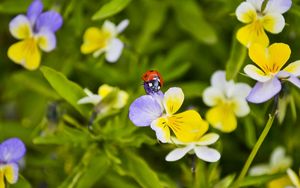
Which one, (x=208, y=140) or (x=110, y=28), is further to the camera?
(x=110, y=28)

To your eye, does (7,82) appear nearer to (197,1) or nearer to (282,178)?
(197,1)

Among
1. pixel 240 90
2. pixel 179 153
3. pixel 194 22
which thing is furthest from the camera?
pixel 194 22

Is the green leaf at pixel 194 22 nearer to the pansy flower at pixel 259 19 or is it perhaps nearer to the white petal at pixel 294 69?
the pansy flower at pixel 259 19

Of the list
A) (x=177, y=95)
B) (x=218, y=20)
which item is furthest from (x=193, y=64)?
(x=177, y=95)

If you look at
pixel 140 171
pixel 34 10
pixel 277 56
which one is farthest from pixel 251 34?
pixel 34 10

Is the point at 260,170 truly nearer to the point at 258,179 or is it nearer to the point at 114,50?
the point at 258,179

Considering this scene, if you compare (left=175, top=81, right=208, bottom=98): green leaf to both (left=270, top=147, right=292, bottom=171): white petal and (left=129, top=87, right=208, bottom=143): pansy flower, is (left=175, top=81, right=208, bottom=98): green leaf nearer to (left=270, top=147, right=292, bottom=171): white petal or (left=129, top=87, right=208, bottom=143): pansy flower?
(left=270, top=147, right=292, bottom=171): white petal

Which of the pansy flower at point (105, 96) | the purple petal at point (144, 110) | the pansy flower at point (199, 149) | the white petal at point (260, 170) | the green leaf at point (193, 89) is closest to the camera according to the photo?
the purple petal at point (144, 110)

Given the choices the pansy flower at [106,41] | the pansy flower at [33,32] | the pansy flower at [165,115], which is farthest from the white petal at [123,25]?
the pansy flower at [165,115]
